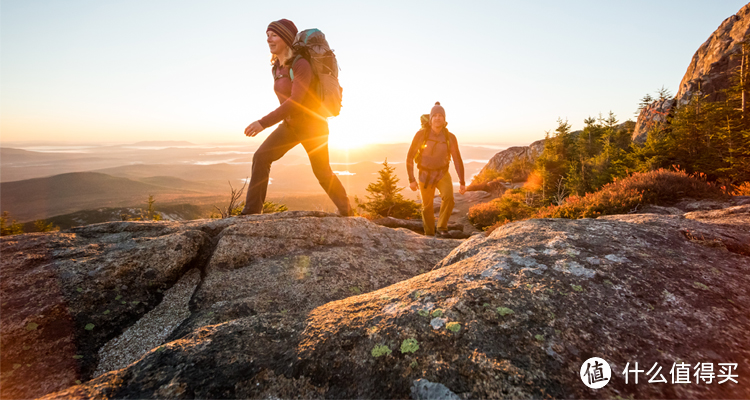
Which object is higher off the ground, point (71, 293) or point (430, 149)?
point (430, 149)

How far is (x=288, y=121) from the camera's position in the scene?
445cm

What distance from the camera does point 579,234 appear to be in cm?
279

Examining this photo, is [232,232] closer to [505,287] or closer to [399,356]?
[399,356]

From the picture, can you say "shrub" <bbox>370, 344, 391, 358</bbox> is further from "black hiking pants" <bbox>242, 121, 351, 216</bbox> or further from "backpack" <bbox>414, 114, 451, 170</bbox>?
"backpack" <bbox>414, 114, 451, 170</bbox>

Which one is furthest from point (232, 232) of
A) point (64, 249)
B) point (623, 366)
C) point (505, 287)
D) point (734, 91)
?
point (734, 91)

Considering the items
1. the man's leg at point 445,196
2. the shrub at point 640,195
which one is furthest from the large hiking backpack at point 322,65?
the shrub at point 640,195

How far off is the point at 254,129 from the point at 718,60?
1372 inches

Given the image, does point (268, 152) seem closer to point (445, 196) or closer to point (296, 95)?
point (296, 95)

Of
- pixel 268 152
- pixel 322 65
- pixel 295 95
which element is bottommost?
pixel 268 152

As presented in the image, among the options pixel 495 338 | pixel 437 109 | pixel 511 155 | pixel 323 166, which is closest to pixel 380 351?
pixel 495 338

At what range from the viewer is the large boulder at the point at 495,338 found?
1316 mm

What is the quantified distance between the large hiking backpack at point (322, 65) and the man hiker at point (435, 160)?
291 centimetres

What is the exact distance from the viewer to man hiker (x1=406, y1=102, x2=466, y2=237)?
6.72 m

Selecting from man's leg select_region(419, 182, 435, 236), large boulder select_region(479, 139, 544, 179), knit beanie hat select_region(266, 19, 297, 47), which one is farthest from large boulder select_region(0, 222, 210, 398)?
large boulder select_region(479, 139, 544, 179)
